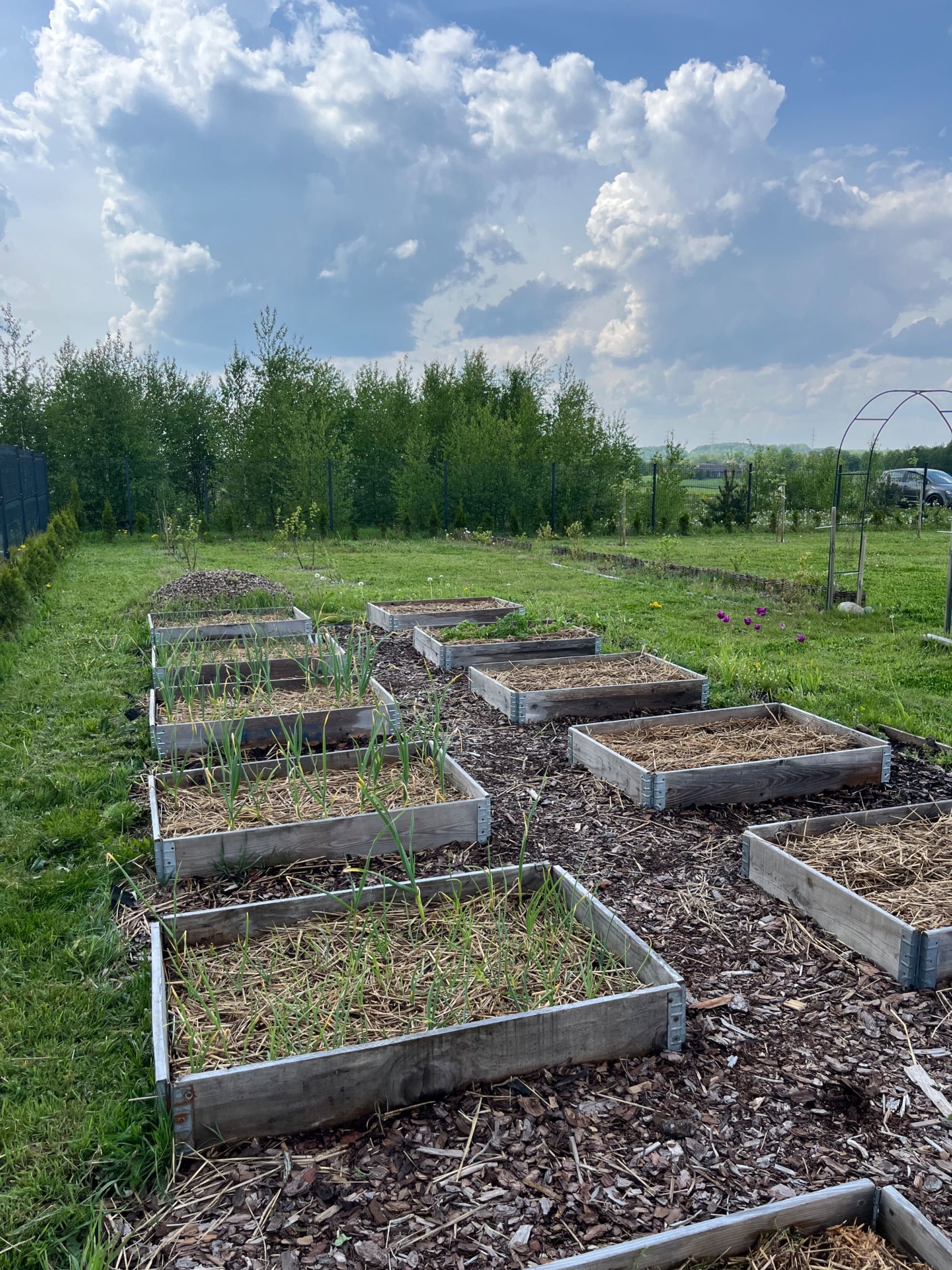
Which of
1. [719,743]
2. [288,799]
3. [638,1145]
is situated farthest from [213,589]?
[638,1145]

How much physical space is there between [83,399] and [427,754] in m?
17.6

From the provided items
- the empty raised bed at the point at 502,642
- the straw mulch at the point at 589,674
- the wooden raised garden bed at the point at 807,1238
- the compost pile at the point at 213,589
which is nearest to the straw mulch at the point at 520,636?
the empty raised bed at the point at 502,642

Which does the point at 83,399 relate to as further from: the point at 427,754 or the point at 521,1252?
the point at 521,1252

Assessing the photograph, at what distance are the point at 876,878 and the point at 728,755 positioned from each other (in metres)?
1.17

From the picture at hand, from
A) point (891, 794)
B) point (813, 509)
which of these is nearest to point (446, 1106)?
point (891, 794)

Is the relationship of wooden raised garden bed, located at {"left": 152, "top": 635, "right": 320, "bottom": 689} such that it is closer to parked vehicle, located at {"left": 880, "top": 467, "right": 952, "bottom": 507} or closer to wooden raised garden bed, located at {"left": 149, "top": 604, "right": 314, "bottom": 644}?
wooden raised garden bed, located at {"left": 149, "top": 604, "right": 314, "bottom": 644}

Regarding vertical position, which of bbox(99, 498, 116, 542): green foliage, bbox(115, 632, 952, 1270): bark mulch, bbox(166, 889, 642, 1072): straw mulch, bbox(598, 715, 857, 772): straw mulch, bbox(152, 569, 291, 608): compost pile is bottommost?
bbox(115, 632, 952, 1270): bark mulch

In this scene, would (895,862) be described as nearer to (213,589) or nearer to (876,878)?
(876,878)

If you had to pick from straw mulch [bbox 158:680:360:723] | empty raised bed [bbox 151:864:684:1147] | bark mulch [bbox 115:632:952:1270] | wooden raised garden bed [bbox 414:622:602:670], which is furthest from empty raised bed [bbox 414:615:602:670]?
bark mulch [bbox 115:632:952:1270]

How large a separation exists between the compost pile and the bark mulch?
18.4ft

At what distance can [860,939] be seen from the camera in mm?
2660

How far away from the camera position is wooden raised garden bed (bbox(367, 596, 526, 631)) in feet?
24.0

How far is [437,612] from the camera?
7.52 meters

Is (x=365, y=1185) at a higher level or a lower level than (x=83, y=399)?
lower
